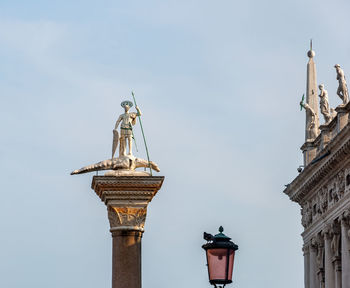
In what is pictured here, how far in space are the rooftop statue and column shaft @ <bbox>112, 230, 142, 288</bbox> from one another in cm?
131

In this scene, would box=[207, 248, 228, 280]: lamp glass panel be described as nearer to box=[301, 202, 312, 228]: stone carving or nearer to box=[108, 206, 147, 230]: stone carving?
box=[108, 206, 147, 230]: stone carving

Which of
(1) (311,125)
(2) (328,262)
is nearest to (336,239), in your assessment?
(2) (328,262)

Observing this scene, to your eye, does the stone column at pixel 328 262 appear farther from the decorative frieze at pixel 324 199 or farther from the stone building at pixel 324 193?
the decorative frieze at pixel 324 199

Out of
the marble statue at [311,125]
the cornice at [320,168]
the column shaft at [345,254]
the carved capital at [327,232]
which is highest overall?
the marble statue at [311,125]

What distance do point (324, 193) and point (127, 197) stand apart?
118 ft

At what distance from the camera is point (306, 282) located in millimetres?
71875

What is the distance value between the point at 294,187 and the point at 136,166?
133ft

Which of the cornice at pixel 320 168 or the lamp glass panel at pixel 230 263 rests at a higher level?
the cornice at pixel 320 168

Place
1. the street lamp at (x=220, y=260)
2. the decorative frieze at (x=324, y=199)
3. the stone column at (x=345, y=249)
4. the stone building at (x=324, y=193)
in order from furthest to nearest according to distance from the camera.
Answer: the decorative frieze at (x=324, y=199), the stone column at (x=345, y=249), the stone building at (x=324, y=193), the street lamp at (x=220, y=260)

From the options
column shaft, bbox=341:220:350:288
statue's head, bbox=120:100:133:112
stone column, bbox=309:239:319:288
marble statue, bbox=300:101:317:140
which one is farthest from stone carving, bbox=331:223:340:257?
statue's head, bbox=120:100:133:112

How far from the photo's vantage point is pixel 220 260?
2511 cm

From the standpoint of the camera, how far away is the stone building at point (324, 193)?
61.6 meters

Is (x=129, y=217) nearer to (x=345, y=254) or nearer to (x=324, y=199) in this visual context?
(x=345, y=254)

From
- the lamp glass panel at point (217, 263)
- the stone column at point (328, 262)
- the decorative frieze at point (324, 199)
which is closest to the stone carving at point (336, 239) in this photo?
the stone column at point (328, 262)
